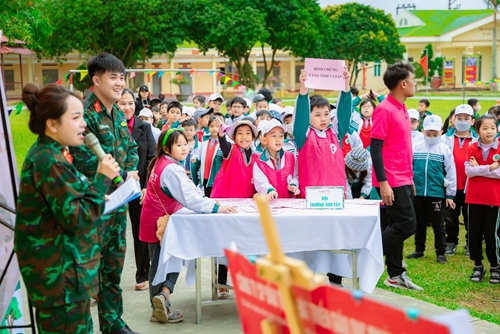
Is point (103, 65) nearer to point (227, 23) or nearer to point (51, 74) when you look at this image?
point (227, 23)

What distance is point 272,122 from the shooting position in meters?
6.18

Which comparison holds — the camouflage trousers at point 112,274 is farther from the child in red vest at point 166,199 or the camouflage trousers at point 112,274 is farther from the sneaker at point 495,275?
the sneaker at point 495,275

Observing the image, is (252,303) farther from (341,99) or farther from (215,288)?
(341,99)

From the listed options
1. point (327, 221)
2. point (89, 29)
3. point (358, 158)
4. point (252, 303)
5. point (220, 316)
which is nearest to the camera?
point (252, 303)

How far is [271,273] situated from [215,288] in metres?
4.32

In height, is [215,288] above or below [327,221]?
below

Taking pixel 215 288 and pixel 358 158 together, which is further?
pixel 358 158

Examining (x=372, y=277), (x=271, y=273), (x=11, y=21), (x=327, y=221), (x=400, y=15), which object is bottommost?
(x=372, y=277)

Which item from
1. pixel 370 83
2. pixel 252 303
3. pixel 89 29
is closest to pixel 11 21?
pixel 252 303

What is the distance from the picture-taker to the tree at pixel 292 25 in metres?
45.8

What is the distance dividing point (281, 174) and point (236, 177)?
0.42 meters

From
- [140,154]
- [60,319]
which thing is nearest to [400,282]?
[140,154]

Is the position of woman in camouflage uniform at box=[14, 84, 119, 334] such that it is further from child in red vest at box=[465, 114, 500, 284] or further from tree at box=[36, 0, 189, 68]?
tree at box=[36, 0, 189, 68]

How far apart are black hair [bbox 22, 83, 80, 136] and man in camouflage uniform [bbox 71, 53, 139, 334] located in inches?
45.4
